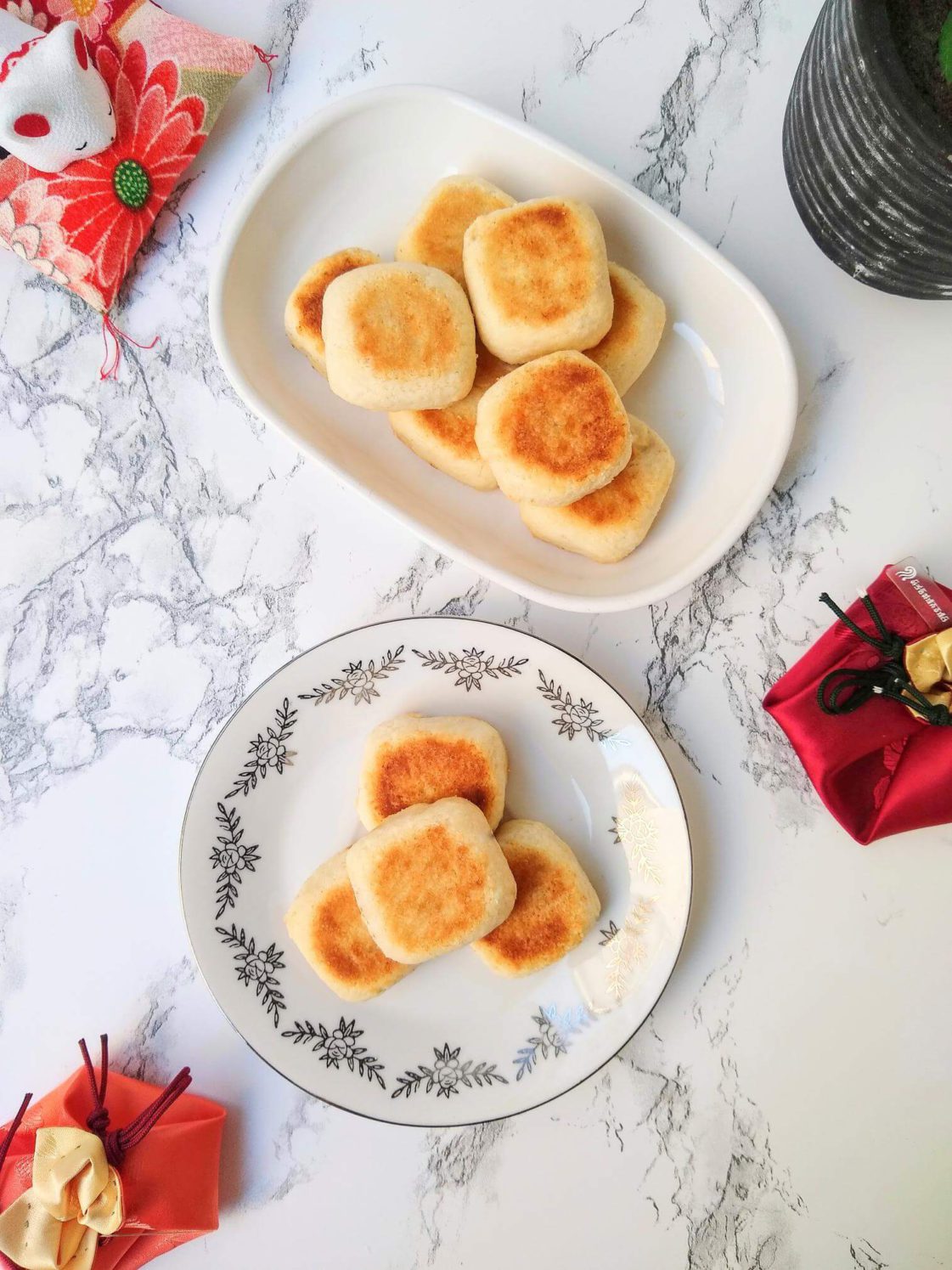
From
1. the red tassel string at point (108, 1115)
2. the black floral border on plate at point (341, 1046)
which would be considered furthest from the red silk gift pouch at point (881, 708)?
the red tassel string at point (108, 1115)

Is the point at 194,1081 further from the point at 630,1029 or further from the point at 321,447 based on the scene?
the point at 321,447

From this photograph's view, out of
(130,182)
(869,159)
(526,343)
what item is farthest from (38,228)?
(869,159)

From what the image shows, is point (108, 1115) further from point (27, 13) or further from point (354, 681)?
point (27, 13)

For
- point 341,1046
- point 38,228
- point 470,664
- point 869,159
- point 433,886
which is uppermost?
point 869,159

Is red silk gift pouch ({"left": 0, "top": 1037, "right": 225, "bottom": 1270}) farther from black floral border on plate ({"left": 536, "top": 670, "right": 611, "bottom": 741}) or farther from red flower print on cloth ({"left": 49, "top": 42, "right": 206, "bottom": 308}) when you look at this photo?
red flower print on cloth ({"left": 49, "top": 42, "right": 206, "bottom": 308})

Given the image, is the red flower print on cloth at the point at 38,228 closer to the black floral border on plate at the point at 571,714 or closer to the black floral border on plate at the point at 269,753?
the black floral border on plate at the point at 269,753

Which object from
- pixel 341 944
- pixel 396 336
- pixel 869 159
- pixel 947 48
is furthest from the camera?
pixel 341 944

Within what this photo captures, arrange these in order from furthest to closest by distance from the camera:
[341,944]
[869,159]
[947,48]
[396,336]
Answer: [341,944] < [396,336] < [869,159] < [947,48]
